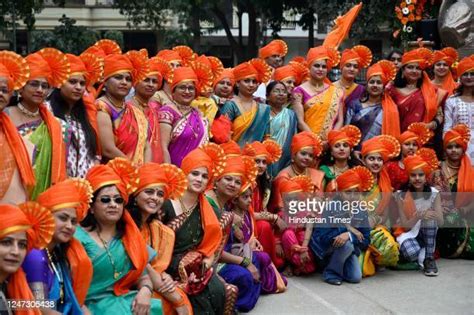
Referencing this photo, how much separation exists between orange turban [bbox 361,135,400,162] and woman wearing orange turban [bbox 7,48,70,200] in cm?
267

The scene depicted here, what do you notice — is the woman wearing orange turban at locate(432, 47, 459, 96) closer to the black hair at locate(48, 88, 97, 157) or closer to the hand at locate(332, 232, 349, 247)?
the hand at locate(332, 232, 349, 247)

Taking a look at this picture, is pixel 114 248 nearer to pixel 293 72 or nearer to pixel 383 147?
pixel 383 147

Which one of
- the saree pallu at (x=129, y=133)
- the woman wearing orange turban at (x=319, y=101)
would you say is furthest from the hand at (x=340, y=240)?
the saree pallu at (x=129, y=133)

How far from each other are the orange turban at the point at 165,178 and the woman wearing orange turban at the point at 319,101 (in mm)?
2576

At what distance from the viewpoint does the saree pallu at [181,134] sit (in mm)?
6301

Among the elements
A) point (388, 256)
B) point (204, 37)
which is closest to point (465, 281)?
point (388, 256)

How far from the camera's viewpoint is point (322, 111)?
24.0ft

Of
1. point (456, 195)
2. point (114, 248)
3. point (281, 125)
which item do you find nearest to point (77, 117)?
point (114, 248)

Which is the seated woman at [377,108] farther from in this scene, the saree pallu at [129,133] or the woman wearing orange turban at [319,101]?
the saree pallu at [129,133]

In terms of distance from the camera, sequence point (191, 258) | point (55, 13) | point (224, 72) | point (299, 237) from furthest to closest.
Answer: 1. point (55, 13)
2. point (224, 72)
3. point (299, 237)
4. point (191, 258)

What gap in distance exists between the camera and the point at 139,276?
4.53 m

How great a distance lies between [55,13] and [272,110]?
24534mm

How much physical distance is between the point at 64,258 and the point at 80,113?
1.60 meters

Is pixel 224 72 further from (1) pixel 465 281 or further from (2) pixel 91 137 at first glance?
(1) pixel 465 281
